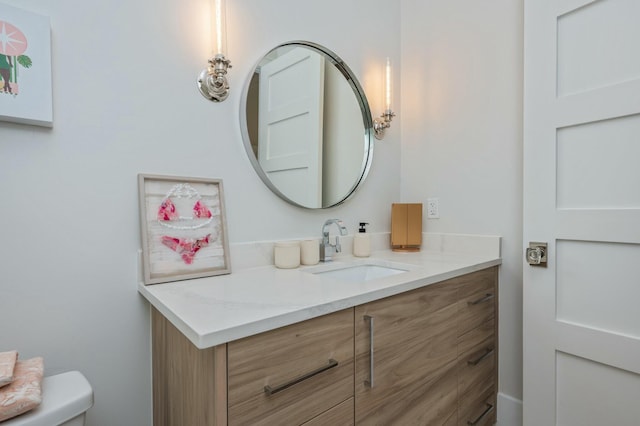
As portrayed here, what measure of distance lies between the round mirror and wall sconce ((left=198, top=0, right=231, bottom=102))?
13 centimetres

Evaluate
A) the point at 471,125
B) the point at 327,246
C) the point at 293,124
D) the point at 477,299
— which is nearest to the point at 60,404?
the point at 327,246

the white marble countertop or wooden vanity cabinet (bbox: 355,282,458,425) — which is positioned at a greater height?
the white marble countertop

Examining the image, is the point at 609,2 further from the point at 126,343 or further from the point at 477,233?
the point at 126,343

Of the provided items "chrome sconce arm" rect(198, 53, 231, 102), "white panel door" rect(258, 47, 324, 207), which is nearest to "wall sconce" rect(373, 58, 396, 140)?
"white panel door" rect(258, 47, 324, 207)

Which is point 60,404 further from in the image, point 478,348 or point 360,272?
point 478,348

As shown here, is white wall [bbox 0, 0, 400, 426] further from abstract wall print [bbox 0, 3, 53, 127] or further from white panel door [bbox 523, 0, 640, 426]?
white panel door [bbox 523, 0, 640, 426]

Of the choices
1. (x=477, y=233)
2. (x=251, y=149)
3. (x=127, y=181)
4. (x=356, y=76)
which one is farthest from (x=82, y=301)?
(x=477, y=233)

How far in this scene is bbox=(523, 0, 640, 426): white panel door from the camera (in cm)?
118

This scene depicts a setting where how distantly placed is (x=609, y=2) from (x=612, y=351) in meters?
1.27

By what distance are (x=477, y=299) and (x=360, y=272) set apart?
1.70 ft

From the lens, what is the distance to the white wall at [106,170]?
0.93 m

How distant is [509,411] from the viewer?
62.0 inches

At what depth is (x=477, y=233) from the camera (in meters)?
1.71

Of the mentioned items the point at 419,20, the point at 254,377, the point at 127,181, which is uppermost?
the point at 419,20
